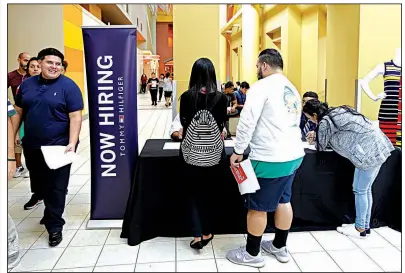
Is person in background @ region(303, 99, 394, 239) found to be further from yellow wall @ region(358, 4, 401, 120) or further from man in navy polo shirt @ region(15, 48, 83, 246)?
yellow wall @ region(358, 4, 401, 120)

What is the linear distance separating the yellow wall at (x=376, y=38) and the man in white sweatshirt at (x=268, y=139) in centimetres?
274

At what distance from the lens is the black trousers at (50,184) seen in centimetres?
288

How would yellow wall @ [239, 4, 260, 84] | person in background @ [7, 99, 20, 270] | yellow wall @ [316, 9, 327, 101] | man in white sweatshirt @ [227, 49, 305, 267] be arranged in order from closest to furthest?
man in white sweatshirt @ [227, 49, 305, 267]
person in background @ [7, 99, 20, 270]
yellow wall @ [316, 9, 327, 101]
yellow wall @ [239, 4, 260, 84]

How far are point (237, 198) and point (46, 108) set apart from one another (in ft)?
4.86

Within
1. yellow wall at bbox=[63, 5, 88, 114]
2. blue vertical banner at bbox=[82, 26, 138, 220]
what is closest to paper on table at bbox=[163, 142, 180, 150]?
blue vertical banner at bbox=[82, 26, 138, 220]

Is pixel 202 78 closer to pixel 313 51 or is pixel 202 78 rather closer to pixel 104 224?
pixel 104 224

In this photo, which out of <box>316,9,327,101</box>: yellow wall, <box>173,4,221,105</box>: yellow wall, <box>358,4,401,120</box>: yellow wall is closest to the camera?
<box>358,4,401,120</box>: yellow wall

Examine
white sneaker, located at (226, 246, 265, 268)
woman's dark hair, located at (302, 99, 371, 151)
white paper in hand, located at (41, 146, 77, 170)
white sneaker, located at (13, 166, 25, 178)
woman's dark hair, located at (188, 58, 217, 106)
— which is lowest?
white sneaker, located at (226, 246, 265, 268)

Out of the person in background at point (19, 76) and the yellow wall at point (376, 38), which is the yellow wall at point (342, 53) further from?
the person in background at point (19, 76)

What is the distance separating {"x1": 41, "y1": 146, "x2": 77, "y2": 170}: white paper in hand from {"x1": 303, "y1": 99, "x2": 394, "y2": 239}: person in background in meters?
1.75

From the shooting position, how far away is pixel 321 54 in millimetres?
8531

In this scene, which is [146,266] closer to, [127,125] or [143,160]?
[143,160]

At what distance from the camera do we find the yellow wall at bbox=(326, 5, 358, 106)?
5.38 meters

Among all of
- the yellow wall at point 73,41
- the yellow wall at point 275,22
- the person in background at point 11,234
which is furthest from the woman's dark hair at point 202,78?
the yellow wall at point 73,41
